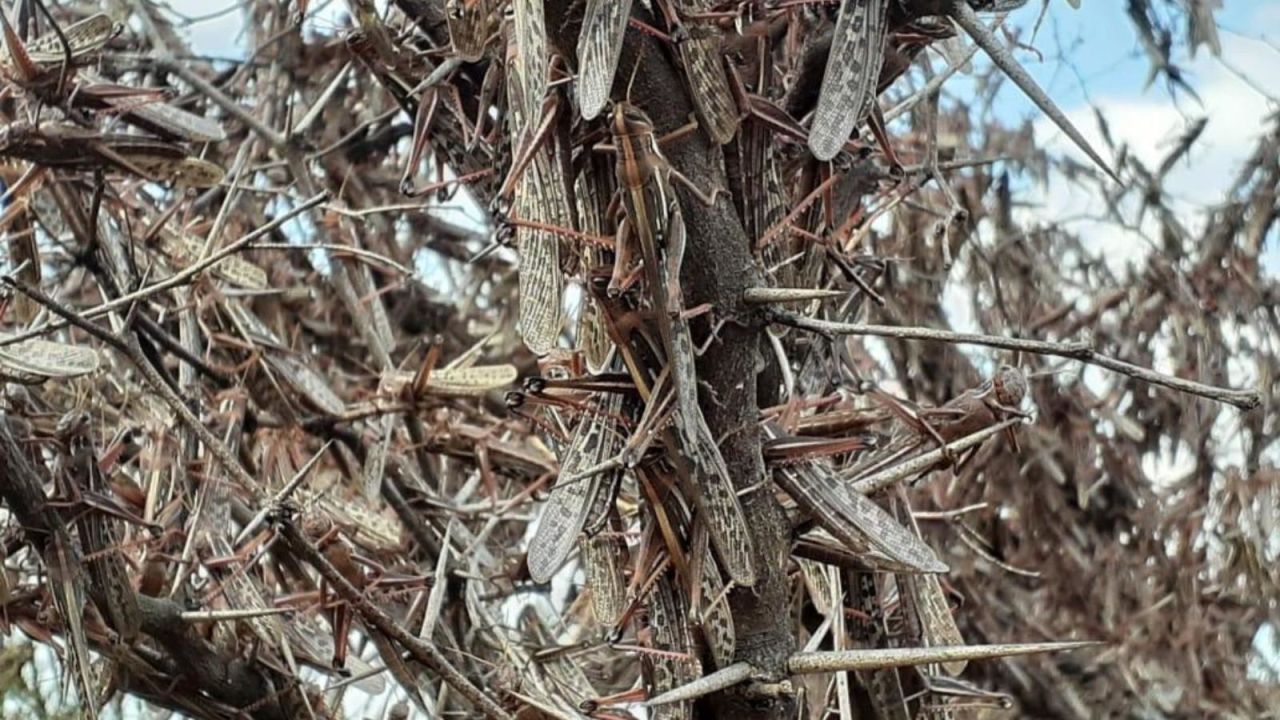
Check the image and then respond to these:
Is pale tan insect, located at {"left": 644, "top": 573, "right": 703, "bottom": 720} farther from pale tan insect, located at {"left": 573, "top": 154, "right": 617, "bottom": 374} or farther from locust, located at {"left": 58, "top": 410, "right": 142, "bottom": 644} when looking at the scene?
locust, located at {"left": 58, "top": 410, "right": 142, "bottom": 644}

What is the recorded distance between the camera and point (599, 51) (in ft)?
1.67

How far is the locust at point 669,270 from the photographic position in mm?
537

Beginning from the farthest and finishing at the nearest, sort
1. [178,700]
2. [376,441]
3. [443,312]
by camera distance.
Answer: [443,312] < [376,441] < [178,700]

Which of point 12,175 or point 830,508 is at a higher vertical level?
point 12,175

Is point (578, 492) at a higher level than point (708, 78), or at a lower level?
lower

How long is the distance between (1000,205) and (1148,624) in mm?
603

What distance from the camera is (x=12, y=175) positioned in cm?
117

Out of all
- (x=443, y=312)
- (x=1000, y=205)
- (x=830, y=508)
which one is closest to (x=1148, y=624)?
(x=1000, y=205)

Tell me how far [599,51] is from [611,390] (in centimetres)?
15

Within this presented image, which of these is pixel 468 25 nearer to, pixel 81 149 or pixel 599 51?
pixel 599 51

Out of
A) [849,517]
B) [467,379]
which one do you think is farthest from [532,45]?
[467,379]

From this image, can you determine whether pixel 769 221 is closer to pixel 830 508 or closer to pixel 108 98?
pixel 830 508

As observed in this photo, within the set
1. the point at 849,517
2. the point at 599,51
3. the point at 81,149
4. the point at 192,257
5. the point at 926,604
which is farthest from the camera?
the point at 192,257

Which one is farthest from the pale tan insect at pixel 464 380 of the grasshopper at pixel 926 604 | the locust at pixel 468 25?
the locust at pixel 468 25
